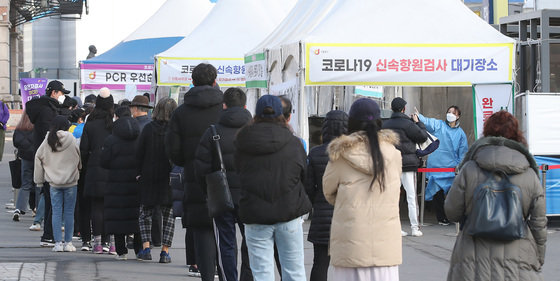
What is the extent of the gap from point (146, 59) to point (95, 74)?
135cm

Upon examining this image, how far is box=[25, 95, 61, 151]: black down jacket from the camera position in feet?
42.9

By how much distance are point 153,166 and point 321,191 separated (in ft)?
10.4

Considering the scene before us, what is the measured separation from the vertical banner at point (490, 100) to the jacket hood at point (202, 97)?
5.79 metres

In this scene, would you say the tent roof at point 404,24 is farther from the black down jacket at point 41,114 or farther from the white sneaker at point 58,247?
the white sneaker at point 58,247

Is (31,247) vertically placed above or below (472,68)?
below

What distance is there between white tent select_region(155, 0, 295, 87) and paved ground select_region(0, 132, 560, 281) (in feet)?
23.4

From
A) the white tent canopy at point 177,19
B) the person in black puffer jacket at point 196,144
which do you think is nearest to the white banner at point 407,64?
the person in black puffer jacket at point 196,144

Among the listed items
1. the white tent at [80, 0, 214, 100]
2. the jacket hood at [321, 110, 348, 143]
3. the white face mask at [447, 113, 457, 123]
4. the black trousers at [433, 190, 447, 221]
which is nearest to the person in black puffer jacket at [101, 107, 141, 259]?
the jacket hood at [321, 110, 348, 143]

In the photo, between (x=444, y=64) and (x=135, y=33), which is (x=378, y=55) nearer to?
(x=444, y=64)

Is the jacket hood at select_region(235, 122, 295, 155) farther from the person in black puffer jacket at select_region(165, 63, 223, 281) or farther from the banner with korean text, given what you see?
the banner with korean text

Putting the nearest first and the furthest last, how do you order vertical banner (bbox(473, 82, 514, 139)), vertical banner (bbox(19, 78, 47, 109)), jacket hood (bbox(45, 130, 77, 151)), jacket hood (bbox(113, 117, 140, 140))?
jacket hood (bbox(113, 117, 140, 140))
jacket hood (bbox(45, 130, 77, 151))
vertical banner (bbox(473, 82, 514, 139))
vertical banner (bbox(19, 78, 47, 109))

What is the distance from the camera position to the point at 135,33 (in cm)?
2817

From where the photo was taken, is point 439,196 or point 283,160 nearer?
point 283,160

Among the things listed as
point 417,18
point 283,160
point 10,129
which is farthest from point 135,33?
point 10,129
